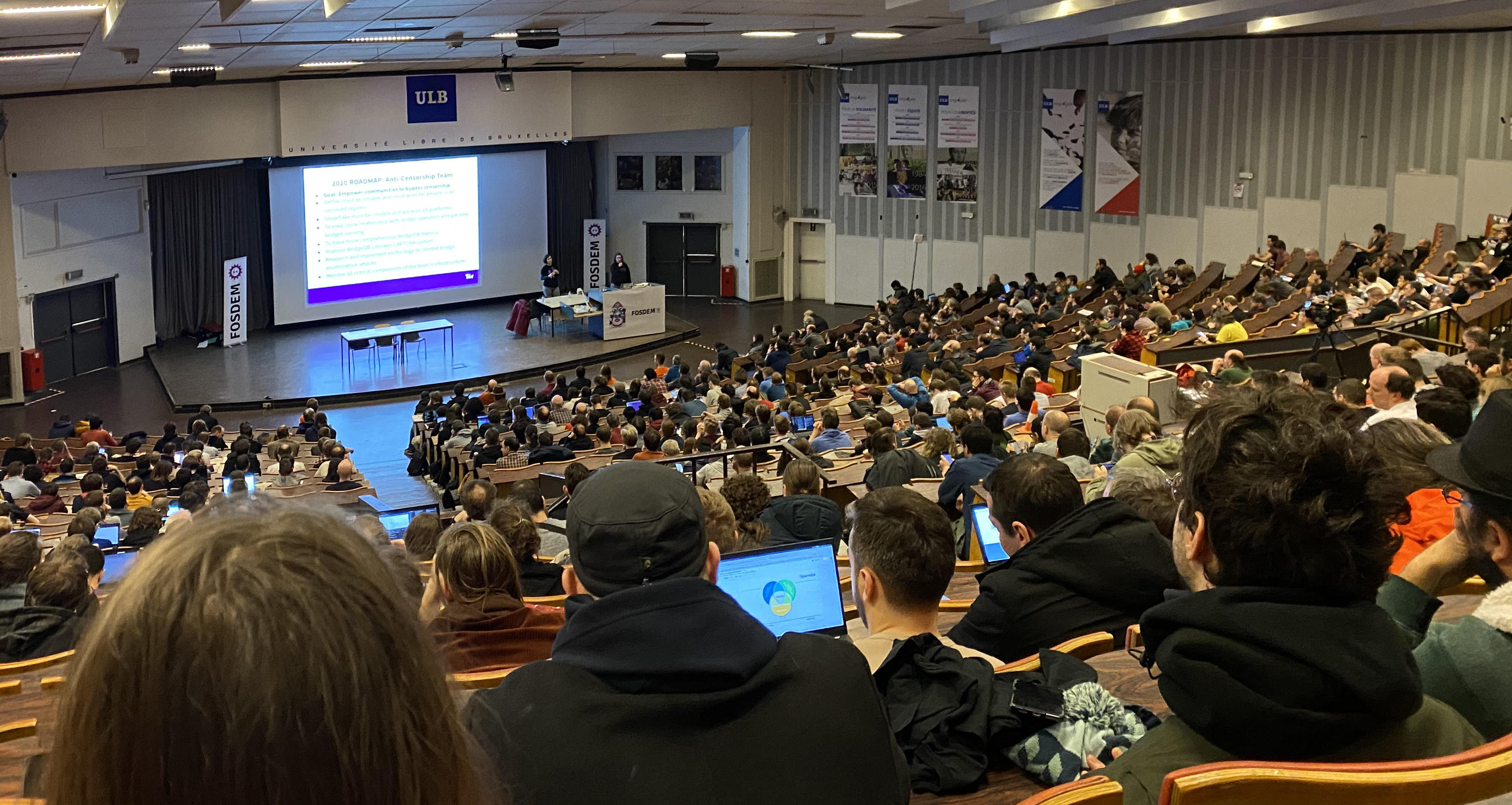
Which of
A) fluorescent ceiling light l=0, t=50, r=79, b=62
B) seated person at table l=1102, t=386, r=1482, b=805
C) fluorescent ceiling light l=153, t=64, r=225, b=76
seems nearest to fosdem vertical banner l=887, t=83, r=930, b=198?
fluorescent ceiling light l=153, t=64, r=225, b=76

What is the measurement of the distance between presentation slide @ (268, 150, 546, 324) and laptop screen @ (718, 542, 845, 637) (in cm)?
1842

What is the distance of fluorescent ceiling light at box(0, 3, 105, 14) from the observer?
25.0 ft

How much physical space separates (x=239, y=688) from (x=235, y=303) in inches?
814

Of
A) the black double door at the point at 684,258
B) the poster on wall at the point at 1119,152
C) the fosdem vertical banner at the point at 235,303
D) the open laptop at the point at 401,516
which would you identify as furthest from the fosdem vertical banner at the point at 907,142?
the open laptop at the point at 401,516

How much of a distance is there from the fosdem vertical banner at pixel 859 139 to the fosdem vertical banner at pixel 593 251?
4.39 metres

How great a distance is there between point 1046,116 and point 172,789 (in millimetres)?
22190

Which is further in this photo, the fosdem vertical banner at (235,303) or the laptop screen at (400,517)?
the fosdem vertical banner at (235,303)

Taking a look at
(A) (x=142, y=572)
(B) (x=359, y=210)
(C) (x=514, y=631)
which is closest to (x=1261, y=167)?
(B) (x=359, y=210)

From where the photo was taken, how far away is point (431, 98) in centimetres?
2008

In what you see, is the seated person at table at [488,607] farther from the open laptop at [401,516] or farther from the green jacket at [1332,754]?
the open laptop at [401,516]

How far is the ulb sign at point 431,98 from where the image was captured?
19875mm

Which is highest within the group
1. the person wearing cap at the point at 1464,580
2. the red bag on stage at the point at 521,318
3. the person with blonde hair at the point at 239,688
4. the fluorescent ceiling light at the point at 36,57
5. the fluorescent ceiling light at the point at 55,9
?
the fluorescent ceiling light at the point at 36,57

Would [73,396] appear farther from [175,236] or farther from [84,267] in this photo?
[175,236]

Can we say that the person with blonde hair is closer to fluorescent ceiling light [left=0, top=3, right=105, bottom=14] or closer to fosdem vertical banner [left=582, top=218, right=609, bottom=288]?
fluorescent ceiling light [left=0, top=3, right=105, bottom=14]
